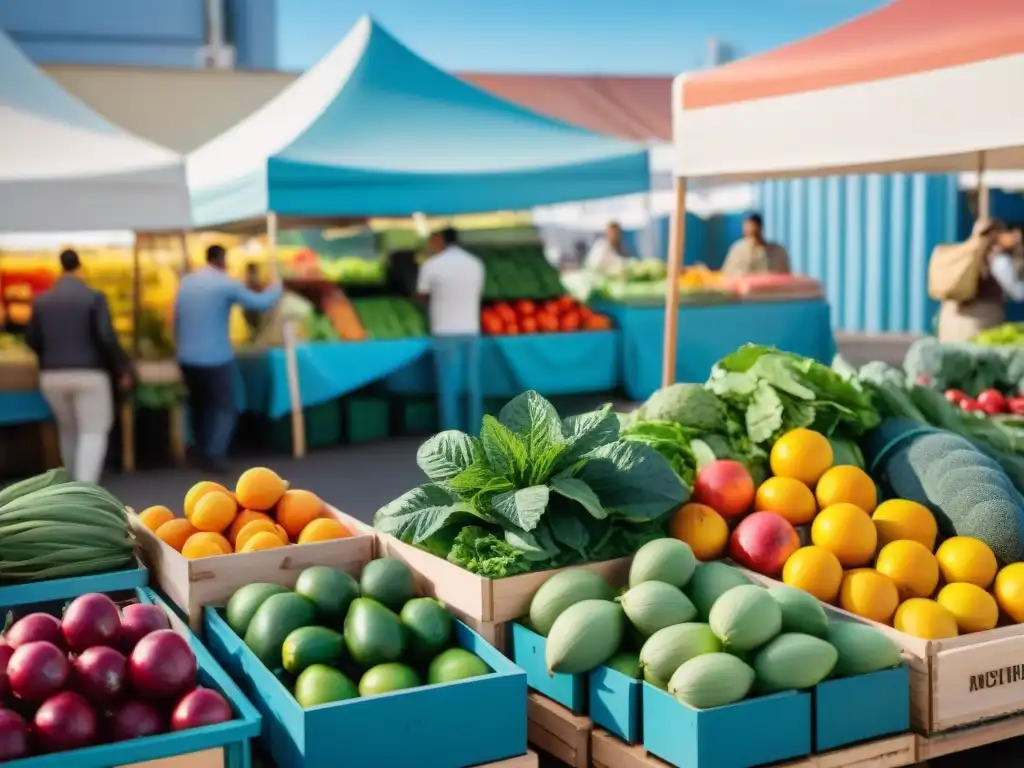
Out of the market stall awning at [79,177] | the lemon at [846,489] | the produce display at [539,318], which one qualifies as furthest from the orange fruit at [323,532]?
the produce display at [539,318]

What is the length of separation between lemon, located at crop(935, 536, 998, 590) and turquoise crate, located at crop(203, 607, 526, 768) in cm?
133

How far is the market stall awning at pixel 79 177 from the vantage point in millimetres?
7047

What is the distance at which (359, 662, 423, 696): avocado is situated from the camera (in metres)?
2.76

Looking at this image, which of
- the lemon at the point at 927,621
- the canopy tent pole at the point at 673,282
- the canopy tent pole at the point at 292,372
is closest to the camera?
the lemon at the point at 927,621

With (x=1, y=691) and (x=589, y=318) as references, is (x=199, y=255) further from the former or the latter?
(x=1, y=691)

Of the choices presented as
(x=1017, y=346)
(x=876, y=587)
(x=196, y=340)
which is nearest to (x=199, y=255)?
(x=196, y=340)

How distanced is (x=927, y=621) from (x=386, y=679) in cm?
139

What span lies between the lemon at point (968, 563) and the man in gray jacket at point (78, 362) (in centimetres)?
561

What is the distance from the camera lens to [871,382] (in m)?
4.20

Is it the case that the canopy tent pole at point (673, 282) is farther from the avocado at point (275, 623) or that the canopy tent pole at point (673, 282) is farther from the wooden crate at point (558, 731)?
the avocado at point (275, 623)

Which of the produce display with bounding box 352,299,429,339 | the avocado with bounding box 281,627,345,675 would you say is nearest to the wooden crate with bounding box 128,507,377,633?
the avocado with bounding box 281,627,345,675

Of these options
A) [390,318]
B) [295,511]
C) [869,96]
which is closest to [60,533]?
[295,511]

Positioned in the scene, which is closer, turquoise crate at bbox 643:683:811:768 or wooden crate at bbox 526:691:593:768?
turquoise crate at bbox 643:683:811:768

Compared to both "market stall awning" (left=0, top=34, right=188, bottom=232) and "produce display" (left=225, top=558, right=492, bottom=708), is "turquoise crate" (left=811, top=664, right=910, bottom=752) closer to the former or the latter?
"produce display" (left=225, top=558, right=492, bottom=708)
